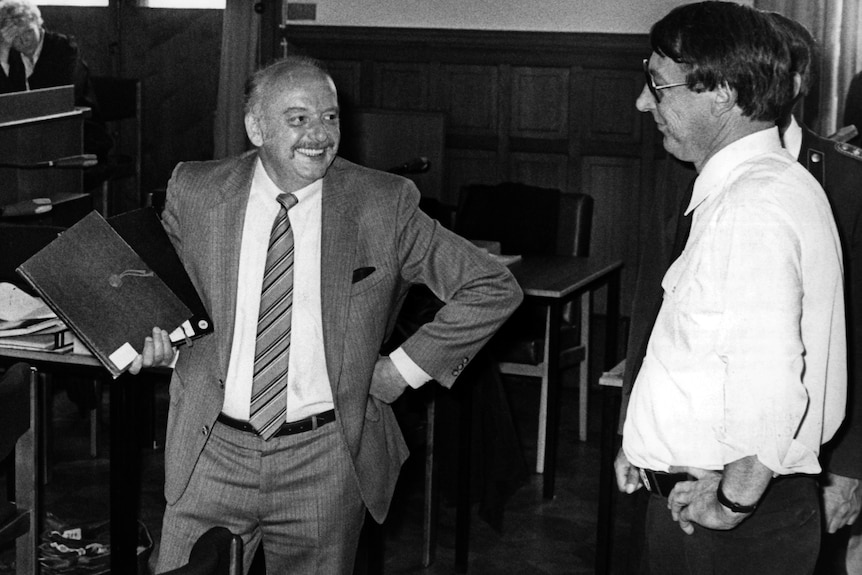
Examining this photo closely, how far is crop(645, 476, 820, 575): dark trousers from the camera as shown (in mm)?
1833

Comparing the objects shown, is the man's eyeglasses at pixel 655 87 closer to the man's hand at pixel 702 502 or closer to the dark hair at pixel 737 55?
the dark hair at pixel 737 55

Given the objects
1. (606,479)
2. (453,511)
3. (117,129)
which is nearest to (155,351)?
(606,479)

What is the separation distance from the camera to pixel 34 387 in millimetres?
2938

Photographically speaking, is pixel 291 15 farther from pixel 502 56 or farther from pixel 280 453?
pixel 280 453

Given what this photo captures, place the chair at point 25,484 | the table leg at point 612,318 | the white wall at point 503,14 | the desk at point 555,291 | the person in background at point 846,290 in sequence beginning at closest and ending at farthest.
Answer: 1. the person in background at point 846,290
2. the chair at point 25,484
3. the desk at point 555,291
4. the table leg at point 612,318
5. the white wall at point 503,14

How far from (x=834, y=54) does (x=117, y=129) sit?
506cm

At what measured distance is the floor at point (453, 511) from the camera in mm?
3920

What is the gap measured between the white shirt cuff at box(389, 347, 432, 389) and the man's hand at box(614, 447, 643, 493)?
599mm

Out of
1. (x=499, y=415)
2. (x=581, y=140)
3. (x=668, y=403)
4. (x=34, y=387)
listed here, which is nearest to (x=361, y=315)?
(x=668, y=403)

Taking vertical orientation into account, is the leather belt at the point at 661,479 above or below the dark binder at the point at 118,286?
below

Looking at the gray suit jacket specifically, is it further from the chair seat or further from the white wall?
the white wall

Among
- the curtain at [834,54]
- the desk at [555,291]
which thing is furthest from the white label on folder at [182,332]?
the curtain at [834,54]

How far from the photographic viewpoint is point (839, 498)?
2262mm

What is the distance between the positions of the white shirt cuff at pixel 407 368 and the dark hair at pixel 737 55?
89 cm
